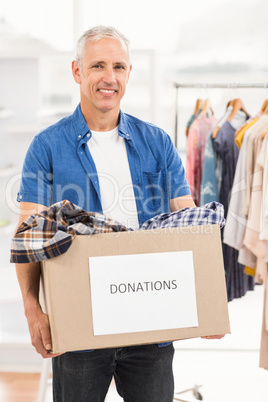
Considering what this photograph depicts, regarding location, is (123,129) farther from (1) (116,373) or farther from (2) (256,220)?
(2) (256,220)

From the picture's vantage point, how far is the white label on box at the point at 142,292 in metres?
1.11

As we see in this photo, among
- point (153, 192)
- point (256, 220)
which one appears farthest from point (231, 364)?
point (153, 192)

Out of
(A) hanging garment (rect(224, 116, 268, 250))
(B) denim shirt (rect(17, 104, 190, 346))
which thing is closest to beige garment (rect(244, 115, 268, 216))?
(A) hanging garment (rect(224, 116, 268, 250))

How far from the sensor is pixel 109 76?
135 centimetres

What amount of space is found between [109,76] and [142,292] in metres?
0.57

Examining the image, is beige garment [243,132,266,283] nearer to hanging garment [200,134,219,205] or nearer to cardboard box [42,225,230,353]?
hanging garment [200,134,219,205]

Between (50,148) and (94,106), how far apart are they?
0.16 metres

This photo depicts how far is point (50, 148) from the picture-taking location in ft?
4.52

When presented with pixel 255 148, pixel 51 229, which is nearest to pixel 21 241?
pixel 51 229

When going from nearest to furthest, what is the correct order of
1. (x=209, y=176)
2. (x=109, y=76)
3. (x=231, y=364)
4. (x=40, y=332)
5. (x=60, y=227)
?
(x=60, y=227), (x=40, y=332), (x=109, y=76), (x=209, y=176), (x=231, y=364)

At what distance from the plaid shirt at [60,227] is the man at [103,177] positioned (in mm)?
201

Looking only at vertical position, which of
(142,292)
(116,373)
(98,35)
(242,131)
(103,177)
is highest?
(98,35)

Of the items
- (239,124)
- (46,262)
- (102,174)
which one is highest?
(239,124)

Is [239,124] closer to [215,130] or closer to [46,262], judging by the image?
[215,130]
